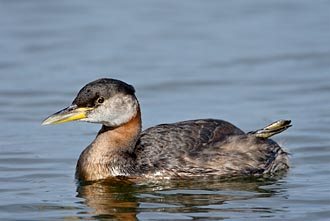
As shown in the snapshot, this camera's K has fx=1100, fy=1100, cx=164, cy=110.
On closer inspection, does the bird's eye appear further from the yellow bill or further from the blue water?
the blue water

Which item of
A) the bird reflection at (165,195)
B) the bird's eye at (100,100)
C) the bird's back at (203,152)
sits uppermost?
the bird's eye at (100,100)

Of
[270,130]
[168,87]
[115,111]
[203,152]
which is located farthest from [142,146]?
[168,87]

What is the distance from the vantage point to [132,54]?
19.3 metres

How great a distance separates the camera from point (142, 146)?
41.9ft

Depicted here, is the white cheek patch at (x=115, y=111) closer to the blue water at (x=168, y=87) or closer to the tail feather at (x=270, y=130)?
the blue water at (x=168, y=87)

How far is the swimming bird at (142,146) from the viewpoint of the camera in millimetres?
12445

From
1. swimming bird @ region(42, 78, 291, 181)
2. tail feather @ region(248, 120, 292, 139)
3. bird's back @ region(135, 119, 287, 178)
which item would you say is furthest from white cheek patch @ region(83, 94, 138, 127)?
tail feather @ region(248, 120, 292, 139)

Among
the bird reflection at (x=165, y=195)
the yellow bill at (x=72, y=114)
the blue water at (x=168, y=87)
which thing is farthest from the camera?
the yellow bill at (x=72, y=114)

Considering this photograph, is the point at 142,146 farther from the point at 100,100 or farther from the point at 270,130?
the point at 270,130

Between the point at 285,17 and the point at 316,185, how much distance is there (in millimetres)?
9999

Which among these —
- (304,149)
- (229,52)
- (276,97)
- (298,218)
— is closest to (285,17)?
(229,52)

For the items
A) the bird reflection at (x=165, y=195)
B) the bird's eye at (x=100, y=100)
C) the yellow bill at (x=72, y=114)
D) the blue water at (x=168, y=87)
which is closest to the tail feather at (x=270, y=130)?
the blue water at (x=168, y=87)

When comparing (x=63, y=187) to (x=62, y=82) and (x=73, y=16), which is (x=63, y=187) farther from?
(x=73, y=16)

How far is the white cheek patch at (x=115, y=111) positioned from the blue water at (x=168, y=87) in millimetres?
769
